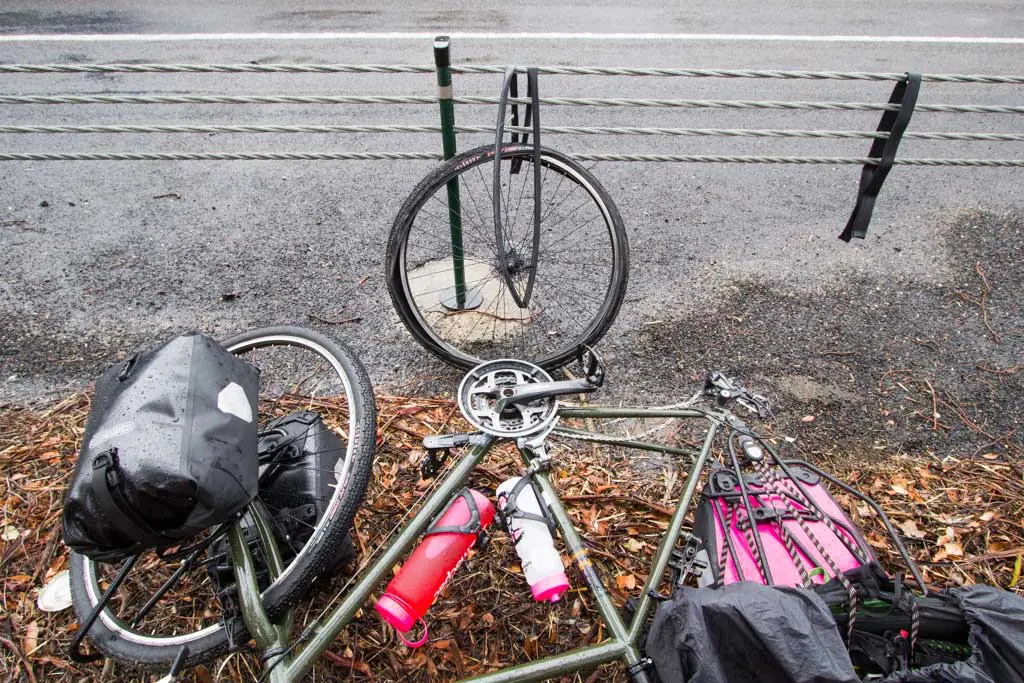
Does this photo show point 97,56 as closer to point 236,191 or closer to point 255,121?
point 255,121

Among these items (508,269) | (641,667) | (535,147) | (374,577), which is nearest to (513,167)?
(535,147)

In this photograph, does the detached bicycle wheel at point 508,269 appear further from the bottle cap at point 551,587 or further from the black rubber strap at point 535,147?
the bottle cap at point 551,587

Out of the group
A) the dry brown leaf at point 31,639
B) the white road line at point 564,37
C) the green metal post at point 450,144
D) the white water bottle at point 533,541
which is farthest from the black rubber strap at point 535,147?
the white road line at point 564,37

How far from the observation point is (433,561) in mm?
2283

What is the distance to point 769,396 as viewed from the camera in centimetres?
360

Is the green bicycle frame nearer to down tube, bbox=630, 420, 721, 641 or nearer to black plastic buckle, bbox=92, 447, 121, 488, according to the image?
down tube, bbox=630, 420, 721, 641

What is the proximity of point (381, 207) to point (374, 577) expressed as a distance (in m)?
3.53

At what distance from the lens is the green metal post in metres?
3.14

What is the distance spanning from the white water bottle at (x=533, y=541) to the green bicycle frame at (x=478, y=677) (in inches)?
2.8

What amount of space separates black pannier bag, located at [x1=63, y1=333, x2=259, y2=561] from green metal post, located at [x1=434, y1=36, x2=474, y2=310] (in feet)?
5.60

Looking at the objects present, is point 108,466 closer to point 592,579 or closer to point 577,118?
point 592,579

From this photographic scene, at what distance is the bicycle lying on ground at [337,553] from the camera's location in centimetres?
213

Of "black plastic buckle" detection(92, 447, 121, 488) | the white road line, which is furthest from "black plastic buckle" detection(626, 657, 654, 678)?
the white road line

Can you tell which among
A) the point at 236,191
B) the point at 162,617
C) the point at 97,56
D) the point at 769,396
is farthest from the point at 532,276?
the point at 97,56
